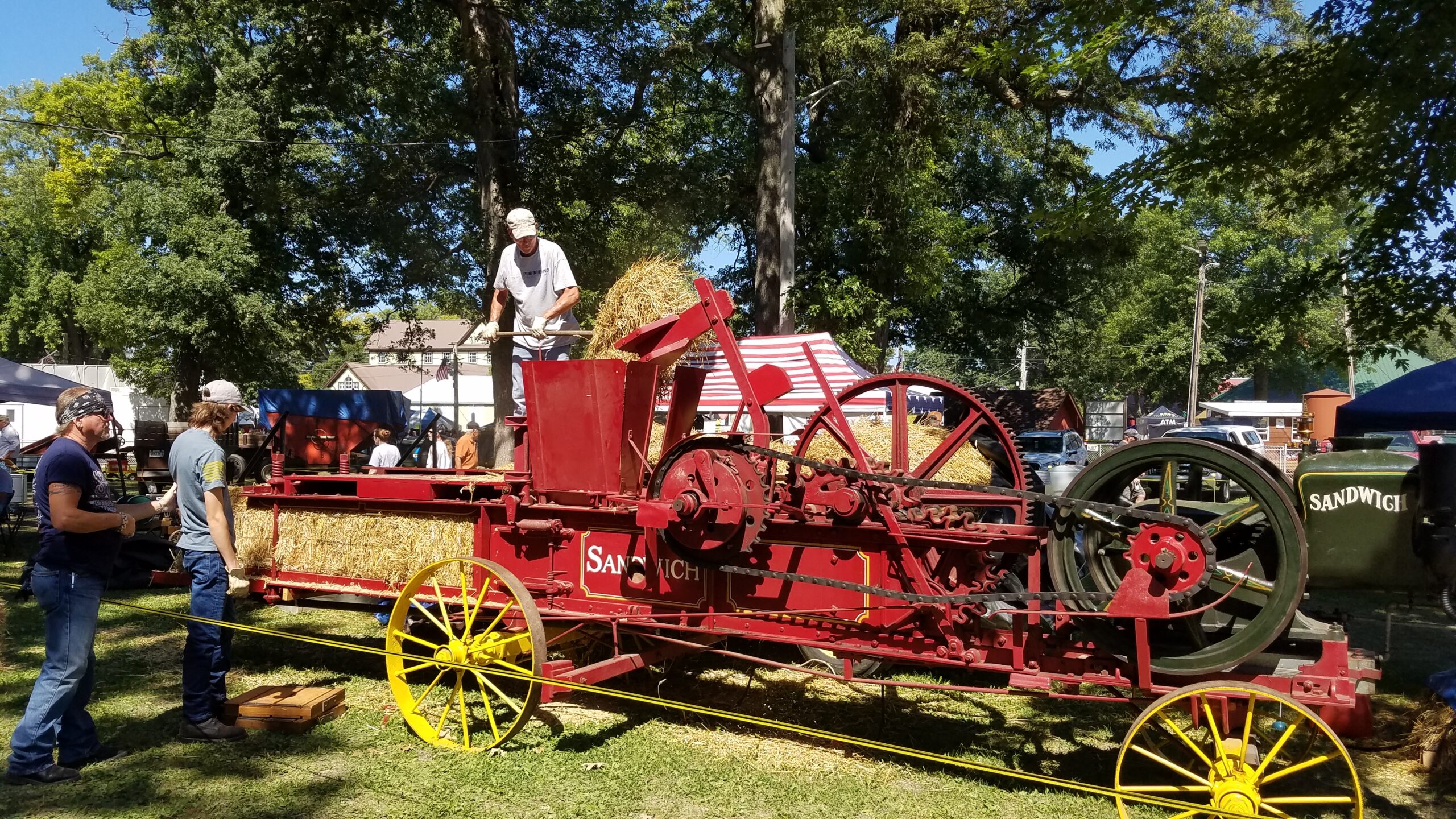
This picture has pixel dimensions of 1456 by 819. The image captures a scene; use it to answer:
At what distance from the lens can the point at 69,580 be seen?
15.3ft

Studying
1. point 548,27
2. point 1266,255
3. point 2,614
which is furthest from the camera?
point 1266,255

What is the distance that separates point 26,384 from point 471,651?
13.6m

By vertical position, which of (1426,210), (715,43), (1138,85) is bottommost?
(1426,210)

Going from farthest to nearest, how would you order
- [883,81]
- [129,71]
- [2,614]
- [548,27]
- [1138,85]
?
[129,71] → [548,27] → [883,81] → [1138,85] → [2,614]

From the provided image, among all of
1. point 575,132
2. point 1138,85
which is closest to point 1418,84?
point 1138,85

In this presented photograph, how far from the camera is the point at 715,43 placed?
1647 cm

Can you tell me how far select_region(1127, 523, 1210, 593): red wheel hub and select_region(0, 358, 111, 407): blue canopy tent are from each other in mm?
15704

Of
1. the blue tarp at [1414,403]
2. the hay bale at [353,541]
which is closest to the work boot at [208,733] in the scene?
the hay bale at [353,541]

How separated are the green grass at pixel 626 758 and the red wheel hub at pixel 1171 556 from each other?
1.29m

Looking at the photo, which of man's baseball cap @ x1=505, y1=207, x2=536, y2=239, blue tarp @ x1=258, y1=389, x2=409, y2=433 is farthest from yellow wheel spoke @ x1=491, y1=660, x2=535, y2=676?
blue tarp @ x1=258, y1=389, x2=409, y2=433

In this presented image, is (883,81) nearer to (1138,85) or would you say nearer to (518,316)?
(1138,85)

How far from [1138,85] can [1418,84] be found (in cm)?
867

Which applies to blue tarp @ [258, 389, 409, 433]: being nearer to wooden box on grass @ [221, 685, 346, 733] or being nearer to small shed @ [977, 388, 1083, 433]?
small shed @ [977, 388, 1083, 433]

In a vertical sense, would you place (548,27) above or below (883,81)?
above
